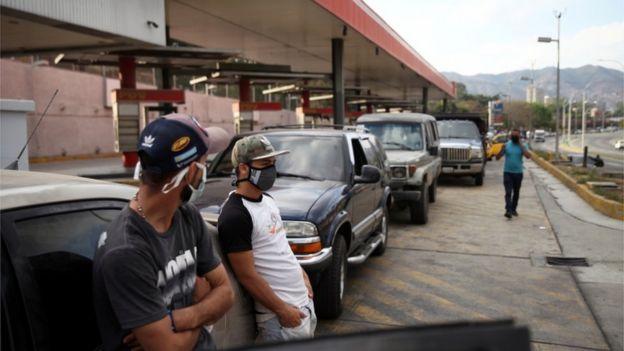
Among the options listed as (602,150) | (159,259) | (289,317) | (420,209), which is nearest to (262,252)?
(289,317)

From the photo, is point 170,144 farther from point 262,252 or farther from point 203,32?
point 203,32

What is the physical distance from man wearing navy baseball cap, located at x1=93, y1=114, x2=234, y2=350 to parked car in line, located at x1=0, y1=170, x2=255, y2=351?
158mm

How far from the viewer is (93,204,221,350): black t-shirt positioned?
1710 mm

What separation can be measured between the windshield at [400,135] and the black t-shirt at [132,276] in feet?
32.7

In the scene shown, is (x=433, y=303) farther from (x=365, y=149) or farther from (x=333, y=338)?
(x=333, y=338)

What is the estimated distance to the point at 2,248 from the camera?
5.39ft

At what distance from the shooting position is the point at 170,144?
1.85 meters

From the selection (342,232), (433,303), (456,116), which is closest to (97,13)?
(342,232)

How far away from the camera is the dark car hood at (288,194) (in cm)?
486

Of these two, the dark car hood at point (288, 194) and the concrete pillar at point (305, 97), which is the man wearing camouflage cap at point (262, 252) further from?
the concrete pillar at point (305, 97)

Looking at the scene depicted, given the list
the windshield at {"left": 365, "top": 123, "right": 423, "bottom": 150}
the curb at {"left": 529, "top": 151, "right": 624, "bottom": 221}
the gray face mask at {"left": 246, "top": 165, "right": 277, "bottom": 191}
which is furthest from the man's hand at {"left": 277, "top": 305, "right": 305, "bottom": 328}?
the curb at {"left": 529, "top": 151, "right": 624, "bottom": 221}

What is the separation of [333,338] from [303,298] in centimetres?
199

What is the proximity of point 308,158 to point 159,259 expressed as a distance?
14.5 feet

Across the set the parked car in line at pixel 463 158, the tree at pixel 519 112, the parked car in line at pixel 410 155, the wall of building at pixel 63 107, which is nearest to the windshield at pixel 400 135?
the parked car in line at pixel 410 155
